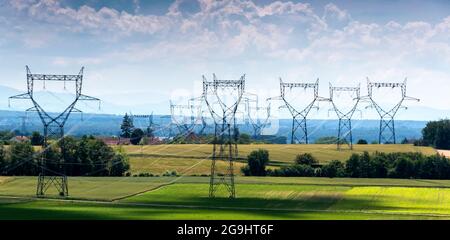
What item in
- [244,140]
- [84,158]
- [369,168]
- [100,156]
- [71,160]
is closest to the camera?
[369,168]

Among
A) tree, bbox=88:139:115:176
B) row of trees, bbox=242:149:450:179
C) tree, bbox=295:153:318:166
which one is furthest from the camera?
tree, bbox=295:153:318:166

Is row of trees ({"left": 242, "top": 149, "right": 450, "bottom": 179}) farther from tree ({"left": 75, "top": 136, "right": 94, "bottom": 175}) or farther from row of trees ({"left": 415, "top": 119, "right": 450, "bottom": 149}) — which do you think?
row of trees ({"left": 415, "top": 119, "right": 450, "bottom": 149})

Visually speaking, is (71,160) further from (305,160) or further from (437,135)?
(437,135)

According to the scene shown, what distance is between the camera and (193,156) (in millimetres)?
112500

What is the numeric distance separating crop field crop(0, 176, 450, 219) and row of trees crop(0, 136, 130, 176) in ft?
25.9

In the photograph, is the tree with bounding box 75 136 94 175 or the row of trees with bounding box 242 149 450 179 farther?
the tree with bounding box 75 136 94 175

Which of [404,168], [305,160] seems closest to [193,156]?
[305,160]

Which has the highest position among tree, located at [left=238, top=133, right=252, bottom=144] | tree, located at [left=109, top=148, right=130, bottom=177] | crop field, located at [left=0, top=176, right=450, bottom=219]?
tree, located at [left=238, top=133, right=252, bottom=144]

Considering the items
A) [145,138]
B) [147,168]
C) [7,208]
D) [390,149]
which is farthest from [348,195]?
[145,138]

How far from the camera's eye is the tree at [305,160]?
104312 millimetres

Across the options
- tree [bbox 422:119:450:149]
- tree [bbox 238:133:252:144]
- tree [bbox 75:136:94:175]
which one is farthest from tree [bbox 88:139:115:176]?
tree [bbox 422:119:450:149]

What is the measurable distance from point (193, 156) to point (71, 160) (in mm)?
19635

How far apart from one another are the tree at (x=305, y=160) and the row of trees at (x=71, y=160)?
25015 mm

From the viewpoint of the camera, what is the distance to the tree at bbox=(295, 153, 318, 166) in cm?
10431
